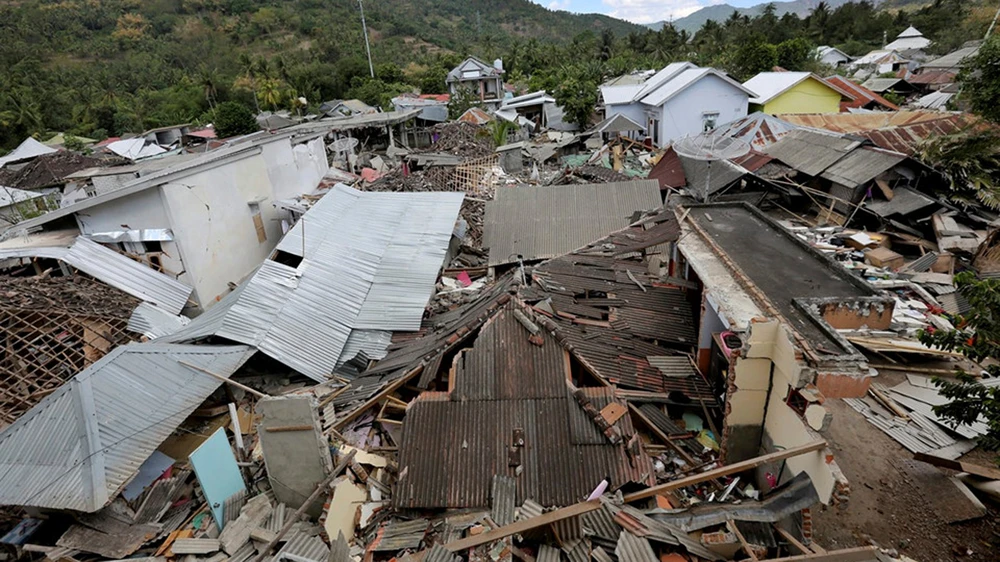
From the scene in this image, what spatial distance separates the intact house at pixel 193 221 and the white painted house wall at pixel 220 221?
28 millimetres

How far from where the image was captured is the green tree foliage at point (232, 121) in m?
42.6

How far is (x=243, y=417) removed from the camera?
995cm

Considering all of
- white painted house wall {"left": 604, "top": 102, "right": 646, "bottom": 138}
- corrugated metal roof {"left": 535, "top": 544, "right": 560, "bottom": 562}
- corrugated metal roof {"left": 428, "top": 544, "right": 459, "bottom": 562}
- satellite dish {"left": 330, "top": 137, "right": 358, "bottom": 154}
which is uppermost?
white painted house wall {"left": 604, "top": 102, "right": 646, "bottom": 138}

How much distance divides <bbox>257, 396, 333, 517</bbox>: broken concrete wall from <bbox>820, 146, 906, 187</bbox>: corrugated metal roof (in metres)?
17.5

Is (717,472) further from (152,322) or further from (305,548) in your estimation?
(152,322)

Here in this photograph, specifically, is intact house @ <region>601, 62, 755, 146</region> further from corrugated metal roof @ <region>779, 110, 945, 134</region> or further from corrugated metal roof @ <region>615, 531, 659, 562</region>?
corrugated metal roof @ <region>615, 531, 659, 562</region>

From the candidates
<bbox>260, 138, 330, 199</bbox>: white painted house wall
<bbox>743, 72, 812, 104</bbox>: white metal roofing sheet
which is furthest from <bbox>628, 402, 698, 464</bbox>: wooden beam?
<bbox>743, 72, 812, 104</bbox>: white metal roofing sheet

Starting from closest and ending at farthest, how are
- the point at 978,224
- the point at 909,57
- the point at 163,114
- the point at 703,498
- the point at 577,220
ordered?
the point at 703,498 → the point at 978,224 → the point at 577,220 → the point at 909,57 → the point at 163,114

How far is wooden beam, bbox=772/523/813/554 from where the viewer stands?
5.56 meters

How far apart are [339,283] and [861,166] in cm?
1715

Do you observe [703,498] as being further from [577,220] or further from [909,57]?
[909,57]

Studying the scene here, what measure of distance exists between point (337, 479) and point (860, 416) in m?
8.76

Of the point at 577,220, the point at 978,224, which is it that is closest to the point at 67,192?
the point at 577,220

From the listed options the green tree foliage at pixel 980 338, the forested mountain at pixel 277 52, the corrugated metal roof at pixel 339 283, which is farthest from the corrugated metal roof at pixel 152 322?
the forested mountain at pixel 277 52
